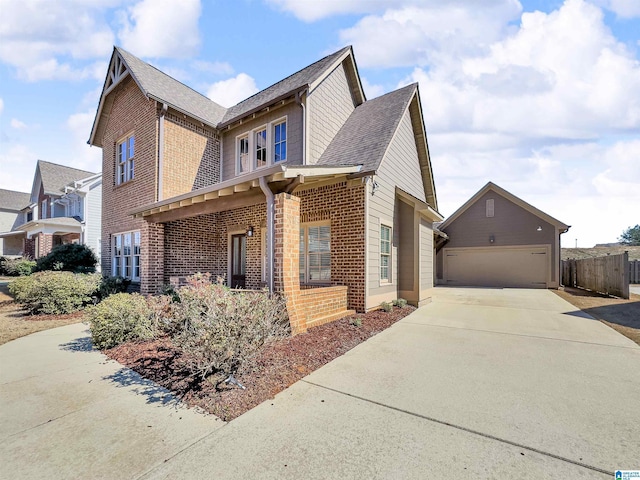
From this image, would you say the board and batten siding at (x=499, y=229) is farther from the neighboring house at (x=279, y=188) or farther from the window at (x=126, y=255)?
the window at (x=126, y=255)

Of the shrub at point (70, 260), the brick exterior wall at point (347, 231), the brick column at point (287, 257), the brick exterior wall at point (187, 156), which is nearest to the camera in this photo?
the brick column at point (287, 257)

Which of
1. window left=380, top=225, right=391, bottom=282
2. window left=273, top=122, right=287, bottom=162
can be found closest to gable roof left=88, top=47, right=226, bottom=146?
window left=273, top=122, right=287, bottom=162

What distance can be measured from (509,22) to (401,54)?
293 cm

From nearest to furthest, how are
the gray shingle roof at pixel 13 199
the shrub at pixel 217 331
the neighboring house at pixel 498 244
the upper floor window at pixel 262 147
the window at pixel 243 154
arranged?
the shrub at pixel 217 331 < the upper floor window at pixel 262 147 < the window at pixel 243 154 < the neighboring house at pixel 498 244 < the gray shingle roof at pixel 13 199

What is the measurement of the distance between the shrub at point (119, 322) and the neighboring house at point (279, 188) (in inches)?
97.7

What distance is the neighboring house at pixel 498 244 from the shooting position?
17016 millimetres

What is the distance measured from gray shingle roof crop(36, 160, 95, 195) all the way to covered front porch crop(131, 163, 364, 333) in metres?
18.5

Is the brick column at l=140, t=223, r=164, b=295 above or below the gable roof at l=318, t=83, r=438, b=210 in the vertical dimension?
below

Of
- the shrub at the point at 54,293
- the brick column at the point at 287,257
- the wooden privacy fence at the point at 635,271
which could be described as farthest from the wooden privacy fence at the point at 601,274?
the shrub at the point at 54,293

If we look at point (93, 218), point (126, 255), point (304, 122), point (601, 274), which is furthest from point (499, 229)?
point (93, 218)

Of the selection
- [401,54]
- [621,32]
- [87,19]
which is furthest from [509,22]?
[87,19]

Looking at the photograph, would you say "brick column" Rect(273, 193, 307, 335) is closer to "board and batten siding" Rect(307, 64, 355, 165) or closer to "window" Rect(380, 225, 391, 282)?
"window" Rect(380, 225, 391, 282)

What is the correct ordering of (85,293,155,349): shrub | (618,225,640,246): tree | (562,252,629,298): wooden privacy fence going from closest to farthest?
(85,293,155,349): shrub
(562,252,629,298): wooden privacy fence
(618,225,640,246): tree

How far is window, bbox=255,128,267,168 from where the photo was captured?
10773 mm
